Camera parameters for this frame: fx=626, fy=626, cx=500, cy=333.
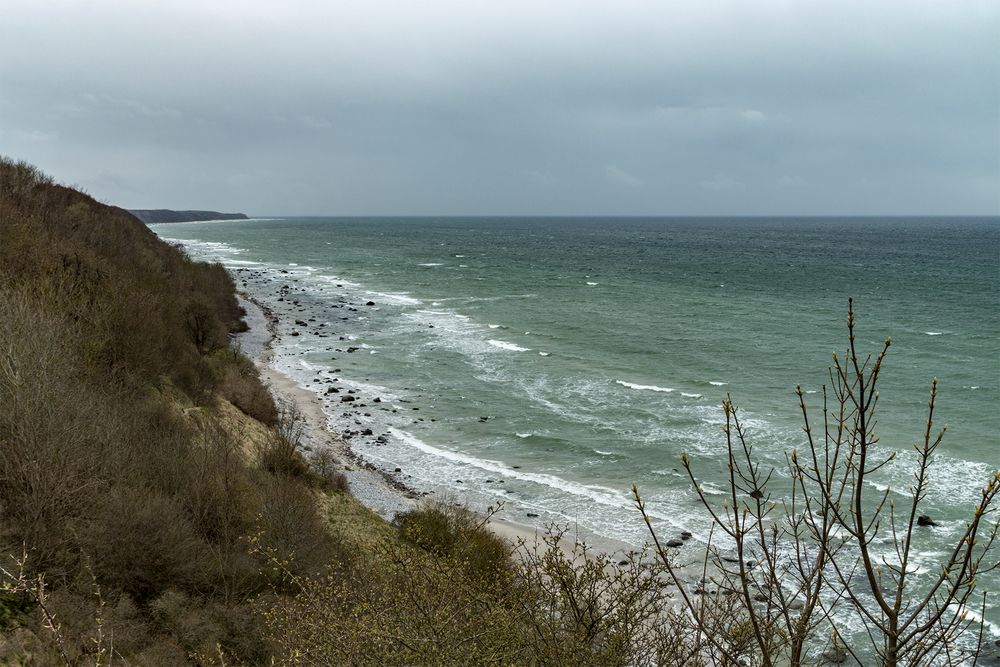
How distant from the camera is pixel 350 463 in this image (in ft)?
71.8

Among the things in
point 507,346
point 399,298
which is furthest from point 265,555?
point 399,298

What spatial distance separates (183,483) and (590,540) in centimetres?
1039

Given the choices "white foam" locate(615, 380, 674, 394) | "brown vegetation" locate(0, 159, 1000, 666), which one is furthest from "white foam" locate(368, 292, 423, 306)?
"brown vegetation" locate(0, 159, 1000, 666)

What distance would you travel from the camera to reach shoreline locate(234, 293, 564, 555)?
57.8 feet

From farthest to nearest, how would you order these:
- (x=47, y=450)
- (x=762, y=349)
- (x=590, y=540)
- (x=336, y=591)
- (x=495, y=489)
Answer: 1. (x=762, y=349)
2. (x=495, y=489)
3. (x=590, y=540)
4. (x=47, y=450)
5. (x=336, y=591)

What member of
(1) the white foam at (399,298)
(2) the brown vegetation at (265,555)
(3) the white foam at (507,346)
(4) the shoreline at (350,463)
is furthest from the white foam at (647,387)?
(1) the white foam at (399,298)

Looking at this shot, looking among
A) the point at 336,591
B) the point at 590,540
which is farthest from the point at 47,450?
the point at 590,540

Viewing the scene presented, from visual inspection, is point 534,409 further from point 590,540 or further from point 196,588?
point 196,588

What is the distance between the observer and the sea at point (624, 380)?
2034 cm

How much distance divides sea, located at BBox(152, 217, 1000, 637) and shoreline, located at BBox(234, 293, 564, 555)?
0.61 meters

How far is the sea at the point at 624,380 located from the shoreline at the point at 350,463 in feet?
2.01

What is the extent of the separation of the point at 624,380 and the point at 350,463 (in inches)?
616

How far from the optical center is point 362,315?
51500mm

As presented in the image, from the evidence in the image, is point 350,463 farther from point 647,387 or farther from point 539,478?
point 647,387
